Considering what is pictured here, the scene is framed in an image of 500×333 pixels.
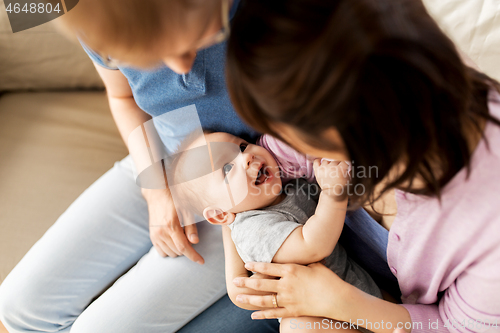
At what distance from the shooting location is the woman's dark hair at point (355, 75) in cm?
36

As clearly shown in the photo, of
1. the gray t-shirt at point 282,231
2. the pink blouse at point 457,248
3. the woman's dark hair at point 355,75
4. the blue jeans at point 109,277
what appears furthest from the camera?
the blue jeans at point 109,277

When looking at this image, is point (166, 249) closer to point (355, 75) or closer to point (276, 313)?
point (276, 313)

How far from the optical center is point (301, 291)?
710 mm

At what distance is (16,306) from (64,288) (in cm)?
13

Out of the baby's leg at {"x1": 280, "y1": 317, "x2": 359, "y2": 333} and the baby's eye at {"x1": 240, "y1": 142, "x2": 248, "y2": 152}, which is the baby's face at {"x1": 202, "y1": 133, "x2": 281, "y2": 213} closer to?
the baby's eye at {"x1": 240, "y1": 142, "x2": 248, "y2": 152}

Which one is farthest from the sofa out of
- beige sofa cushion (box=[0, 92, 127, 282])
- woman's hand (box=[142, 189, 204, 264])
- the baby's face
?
the baby's face

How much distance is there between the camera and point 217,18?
1.54 ft

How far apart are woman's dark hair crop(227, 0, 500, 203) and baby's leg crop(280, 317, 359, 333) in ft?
1.38

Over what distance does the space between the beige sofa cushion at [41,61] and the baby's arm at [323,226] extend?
3.99 feet

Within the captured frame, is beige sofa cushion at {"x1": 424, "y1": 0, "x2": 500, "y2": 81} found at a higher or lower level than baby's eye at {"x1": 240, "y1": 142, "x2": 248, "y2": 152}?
higher

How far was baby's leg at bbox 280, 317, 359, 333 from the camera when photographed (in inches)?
27.8

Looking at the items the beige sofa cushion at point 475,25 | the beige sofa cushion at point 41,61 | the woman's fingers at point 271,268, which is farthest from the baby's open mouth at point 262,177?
the beige sofa cushion at point 41,61

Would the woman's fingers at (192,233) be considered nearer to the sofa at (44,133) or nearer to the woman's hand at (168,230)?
the woman's hand at (168,230)

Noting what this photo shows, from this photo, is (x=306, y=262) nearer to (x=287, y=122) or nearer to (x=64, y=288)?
(x=287, y=122)
